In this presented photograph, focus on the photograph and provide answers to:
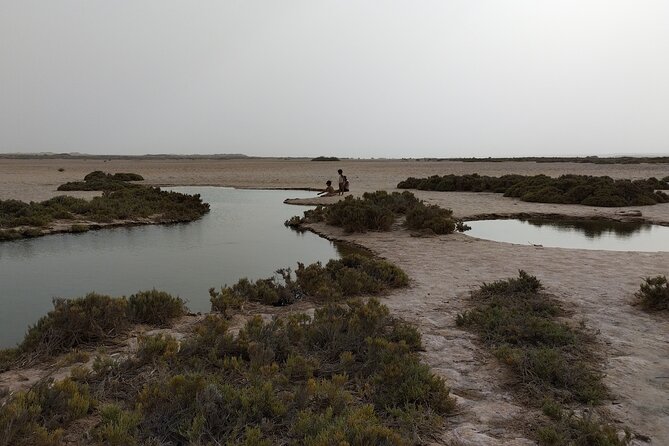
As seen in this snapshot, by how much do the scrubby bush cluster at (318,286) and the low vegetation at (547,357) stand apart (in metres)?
1.78

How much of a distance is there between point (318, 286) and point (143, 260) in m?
5.62

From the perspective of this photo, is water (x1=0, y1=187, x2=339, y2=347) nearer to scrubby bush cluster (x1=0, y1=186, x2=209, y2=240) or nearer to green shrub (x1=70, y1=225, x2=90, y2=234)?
green shrub (x1=70, y1=225, x2=90, y2=234)

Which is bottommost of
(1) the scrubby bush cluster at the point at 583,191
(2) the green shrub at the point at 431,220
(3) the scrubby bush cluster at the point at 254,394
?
(3) the scrubby bush cluster at the point at 254,394

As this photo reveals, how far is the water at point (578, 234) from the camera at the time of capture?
13.3 metres

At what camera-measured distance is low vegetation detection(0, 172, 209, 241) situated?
51.2 feet

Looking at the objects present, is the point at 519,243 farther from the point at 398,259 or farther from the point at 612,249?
the point at 398,259

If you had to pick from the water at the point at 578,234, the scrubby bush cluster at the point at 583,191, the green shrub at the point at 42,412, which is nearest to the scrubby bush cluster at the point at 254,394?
the green shrub at the point at 42,412

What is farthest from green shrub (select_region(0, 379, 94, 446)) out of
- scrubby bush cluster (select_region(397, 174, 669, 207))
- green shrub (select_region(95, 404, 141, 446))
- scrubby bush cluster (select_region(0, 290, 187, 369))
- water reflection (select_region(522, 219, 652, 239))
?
scrubby bush cluster (select_region(397, 174, 669, 207))

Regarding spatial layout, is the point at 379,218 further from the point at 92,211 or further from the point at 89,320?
the point at 92,211

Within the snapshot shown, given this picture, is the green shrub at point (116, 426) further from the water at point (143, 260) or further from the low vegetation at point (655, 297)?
the low vegetation at point (655, 297)

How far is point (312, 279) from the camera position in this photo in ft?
27.9

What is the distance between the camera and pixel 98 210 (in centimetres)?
1850

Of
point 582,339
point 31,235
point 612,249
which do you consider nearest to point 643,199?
point 612,249

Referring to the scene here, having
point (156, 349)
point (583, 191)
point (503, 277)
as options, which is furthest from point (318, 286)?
point (583, 191)
